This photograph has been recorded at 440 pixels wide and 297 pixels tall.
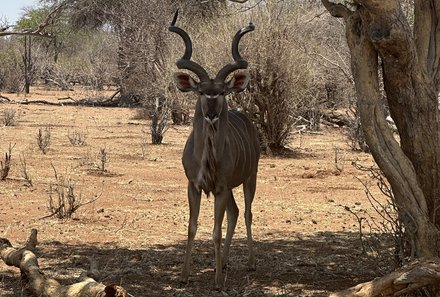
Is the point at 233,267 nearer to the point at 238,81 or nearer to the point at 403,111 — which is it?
the point at 238,81

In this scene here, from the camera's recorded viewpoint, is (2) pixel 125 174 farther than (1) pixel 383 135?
Yes

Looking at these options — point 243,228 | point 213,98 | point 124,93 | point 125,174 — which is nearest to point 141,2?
point 124,93

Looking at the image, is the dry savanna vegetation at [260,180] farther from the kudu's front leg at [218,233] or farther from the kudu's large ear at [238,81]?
the kudu's large ear at [238,81]

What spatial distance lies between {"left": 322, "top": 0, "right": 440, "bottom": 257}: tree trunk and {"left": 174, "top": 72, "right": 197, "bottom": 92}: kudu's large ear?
153 cm

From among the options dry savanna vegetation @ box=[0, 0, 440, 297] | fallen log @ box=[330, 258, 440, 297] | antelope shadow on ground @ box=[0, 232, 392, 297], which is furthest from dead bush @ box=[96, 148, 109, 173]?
fallen log @ box=[330, 258, 440, 297]

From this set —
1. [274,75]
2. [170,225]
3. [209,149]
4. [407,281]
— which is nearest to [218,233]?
[209,149]

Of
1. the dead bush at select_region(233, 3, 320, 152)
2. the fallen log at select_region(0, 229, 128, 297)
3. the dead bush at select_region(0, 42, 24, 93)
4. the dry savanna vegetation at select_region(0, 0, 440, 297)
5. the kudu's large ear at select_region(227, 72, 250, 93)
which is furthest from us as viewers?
the dead bush at select_region(0, 42, 24, 93)

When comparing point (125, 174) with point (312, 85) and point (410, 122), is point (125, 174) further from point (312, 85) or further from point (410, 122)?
point (410, 122)

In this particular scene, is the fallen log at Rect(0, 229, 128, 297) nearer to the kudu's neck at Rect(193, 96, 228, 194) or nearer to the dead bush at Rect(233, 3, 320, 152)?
the kudu's neck at Rect(193, 96, 228, 194)

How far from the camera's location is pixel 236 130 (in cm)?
725

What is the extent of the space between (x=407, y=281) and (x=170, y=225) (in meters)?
4.66

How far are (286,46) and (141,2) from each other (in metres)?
11.2

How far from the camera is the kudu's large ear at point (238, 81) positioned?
656cm

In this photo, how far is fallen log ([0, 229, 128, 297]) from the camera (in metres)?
4.64
